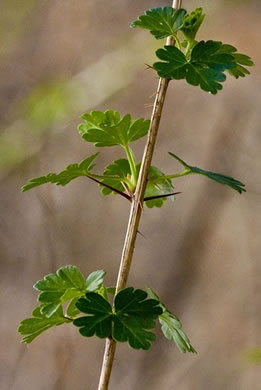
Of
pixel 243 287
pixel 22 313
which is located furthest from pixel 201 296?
pixel 22 313

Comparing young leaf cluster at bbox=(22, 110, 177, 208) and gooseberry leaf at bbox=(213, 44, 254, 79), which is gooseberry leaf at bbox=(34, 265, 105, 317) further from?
gooseberry leaf at bbox=(213, 44, 254, 79)

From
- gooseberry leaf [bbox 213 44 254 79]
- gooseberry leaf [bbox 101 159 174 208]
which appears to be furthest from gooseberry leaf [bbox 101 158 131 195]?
gooseberry leaf [bbox 213 44 254 79]

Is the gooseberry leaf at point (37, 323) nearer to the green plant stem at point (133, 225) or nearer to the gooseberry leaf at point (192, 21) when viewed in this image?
the green plant stem at point (133, 225)

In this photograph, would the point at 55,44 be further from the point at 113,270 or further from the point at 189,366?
the point at 189,366

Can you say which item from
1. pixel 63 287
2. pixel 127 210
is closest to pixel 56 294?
pixel 63 287

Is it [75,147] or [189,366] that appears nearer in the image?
[189,366]

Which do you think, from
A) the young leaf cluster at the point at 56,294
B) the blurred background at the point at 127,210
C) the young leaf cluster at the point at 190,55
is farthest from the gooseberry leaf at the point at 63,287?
the blurred background at the point at 127,210

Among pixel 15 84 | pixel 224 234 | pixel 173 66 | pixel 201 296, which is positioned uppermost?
pixel 15 84
